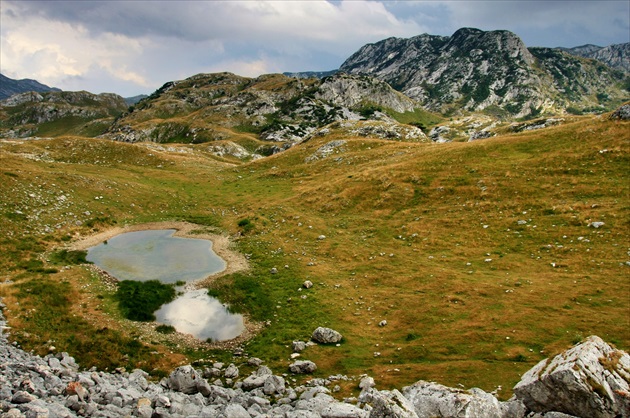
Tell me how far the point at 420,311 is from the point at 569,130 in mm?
50754

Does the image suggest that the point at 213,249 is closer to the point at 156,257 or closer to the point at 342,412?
the point at 156,257

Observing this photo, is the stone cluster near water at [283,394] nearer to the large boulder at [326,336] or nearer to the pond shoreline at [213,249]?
the large boulder at [326,336]

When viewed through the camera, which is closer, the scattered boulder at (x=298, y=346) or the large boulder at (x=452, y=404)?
the large boulder at (x=452, y=404)

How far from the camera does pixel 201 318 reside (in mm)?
27406

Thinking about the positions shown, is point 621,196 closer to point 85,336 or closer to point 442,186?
point 442,186

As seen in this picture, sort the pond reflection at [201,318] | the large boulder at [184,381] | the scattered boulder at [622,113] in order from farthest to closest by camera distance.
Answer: the scattered boulder at [622,113], the pond reflection at [201,318], the large boulder at [184,381]

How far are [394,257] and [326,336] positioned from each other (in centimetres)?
1524

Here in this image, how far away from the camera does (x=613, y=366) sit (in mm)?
12156

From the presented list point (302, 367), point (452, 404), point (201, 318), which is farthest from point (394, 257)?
point (452, 404)

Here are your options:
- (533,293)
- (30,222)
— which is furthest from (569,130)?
(30,222)

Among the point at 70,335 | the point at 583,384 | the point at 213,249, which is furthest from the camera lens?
the point at 213,249

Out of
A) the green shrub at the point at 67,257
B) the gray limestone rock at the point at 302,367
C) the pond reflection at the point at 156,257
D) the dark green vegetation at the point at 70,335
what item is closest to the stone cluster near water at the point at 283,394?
the gray limestone rock at the point at 302,367

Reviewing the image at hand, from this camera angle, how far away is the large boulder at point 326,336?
→ 23609 millimetres

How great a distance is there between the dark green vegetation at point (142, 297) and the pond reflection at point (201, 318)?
2.32 feet
